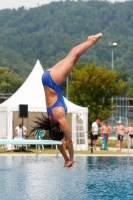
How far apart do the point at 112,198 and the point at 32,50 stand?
179 meters

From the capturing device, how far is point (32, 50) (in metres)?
191

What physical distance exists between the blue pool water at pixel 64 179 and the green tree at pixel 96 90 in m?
11.9

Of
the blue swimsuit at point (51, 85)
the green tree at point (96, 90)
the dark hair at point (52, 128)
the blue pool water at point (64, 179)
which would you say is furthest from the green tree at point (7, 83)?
the blue swimsuit at point (51, 85)

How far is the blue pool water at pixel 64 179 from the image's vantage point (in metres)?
13.5

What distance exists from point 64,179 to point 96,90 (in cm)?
1927

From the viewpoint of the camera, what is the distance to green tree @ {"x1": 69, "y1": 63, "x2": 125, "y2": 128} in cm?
3550

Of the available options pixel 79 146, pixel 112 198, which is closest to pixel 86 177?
pixel 112 198

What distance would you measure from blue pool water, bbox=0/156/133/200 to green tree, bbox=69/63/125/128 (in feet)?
38.9

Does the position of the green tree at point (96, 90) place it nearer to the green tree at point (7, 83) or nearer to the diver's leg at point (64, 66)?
the diver's leg at point (64, 66)

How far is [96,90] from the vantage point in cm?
3569

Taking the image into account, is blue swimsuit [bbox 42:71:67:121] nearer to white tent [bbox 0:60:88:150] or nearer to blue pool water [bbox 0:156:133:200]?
blue pool water [bbox 0:156:133:200]

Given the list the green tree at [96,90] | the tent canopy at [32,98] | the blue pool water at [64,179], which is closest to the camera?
the blue pool water at [64,179]

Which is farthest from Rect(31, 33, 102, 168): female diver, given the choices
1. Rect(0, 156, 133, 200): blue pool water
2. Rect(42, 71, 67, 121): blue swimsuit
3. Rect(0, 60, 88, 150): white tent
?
Rect(0, 60, 88, 150): white tent

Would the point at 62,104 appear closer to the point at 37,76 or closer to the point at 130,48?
the point at 37,76
